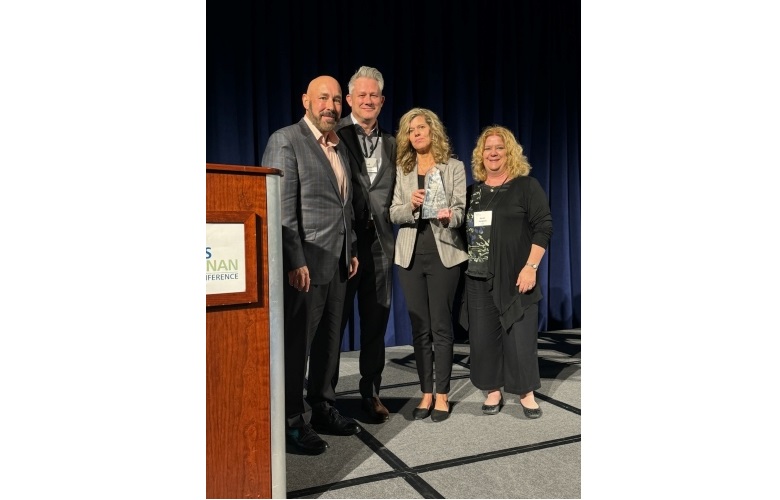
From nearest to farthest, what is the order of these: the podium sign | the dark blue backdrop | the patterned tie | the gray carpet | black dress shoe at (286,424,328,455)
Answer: the podium sign, the gray carpet, black dress shoe at (286,424,328,455), the patterned tie, the dark blue backdrop

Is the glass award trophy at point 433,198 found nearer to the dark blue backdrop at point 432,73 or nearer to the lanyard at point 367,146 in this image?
the lanyard at point 367,146

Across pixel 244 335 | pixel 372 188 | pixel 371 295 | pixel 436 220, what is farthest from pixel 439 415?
pixel 244 335

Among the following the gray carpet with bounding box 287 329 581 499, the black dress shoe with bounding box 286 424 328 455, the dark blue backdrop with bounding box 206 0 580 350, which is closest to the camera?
the gray carpet with bounding box 287 329 581 499

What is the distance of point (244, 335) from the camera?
4.41 ft

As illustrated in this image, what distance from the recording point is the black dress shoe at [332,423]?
2.15 m

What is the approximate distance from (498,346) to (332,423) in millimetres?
803

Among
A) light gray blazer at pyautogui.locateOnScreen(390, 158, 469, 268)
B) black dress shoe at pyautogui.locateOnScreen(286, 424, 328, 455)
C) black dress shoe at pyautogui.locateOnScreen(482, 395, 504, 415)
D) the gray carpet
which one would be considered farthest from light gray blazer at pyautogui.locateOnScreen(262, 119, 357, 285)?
black dress shoe at pyautogui.locateOnScreen(482, 395, 504, 415)

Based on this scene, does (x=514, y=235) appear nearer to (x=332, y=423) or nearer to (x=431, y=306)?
(x=431, y=306)

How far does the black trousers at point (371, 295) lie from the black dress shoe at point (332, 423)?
0.14 m

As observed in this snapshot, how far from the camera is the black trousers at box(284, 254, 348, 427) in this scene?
2.01 m

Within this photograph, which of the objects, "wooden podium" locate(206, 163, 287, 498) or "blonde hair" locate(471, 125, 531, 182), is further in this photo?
"blonde hair" locate(471, 125, 531, 182)

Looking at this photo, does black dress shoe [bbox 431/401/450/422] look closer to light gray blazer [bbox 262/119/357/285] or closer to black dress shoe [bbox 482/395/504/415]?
black dress shoe [bbox 482/395/504/415]

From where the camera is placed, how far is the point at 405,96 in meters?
4.15

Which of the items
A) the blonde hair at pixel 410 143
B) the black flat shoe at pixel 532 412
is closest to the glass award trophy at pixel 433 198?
the blonde hair at pixel 410 143
